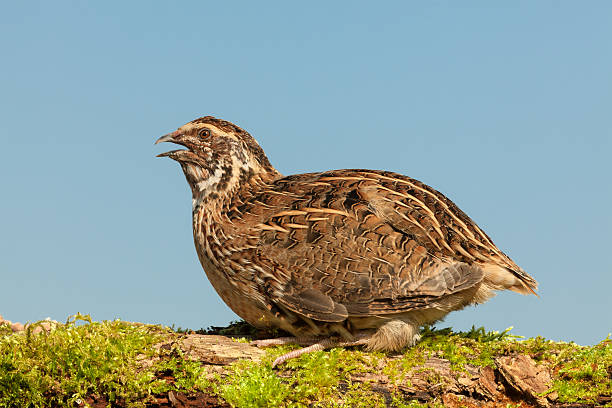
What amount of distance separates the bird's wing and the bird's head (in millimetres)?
423

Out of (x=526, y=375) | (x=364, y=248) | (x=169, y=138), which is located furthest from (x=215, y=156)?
(x=526, y=375)

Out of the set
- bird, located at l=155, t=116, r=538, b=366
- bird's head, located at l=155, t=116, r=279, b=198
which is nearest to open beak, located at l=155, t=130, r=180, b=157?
bird's head, located at l=155, t=116, r=279, b=198

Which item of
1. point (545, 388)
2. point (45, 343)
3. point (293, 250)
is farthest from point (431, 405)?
point (45, 343)

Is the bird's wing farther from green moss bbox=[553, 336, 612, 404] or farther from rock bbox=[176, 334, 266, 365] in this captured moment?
green moss bbox=[553, 336, 612, 404]

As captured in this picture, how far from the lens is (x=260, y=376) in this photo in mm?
5992

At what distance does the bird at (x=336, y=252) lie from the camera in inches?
245

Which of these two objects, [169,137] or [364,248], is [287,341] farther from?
[169,137]

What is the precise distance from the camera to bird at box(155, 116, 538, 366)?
622cm

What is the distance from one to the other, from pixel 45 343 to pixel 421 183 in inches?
155

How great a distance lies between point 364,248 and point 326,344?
0.97 metres

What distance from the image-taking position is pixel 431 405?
19.5 ft

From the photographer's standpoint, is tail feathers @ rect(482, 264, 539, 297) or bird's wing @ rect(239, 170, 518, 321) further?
tail feathers @ rect(482, 264, 539, 297)

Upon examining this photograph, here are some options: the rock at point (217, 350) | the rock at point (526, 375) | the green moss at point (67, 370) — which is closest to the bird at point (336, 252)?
the rock at point (217, 350)

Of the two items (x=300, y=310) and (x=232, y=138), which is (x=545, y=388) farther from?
(x=232, y=138)
